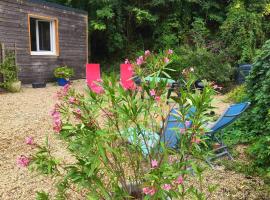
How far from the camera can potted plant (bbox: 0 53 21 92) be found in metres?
8.09

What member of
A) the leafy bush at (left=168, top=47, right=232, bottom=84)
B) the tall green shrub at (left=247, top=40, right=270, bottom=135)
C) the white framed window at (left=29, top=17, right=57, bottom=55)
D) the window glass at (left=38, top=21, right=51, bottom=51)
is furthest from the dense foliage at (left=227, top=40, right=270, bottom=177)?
the window glass at (left=38, top=21, right=51, bottom=51)

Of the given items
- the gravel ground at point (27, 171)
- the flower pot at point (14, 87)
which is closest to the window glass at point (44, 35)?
the flower pot at point (14, 87)

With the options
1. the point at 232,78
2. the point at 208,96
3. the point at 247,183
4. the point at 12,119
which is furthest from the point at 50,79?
the point at 208,96

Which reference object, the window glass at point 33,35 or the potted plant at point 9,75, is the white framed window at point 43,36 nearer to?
the window glass at point 33,35

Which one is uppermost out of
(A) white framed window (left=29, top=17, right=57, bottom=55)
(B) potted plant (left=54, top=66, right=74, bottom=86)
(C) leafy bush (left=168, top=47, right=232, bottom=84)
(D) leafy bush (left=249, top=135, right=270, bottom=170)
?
(A) white framed window (left=29, top=17, right=57, bottom=55)

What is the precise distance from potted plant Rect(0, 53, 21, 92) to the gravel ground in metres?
1.72

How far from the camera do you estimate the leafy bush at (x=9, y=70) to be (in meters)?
8.10

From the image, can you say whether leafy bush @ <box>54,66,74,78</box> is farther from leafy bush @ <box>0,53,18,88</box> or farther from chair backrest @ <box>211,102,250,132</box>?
chair backrest @ <box>211,102,250,132</box>

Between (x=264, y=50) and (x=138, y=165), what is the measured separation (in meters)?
3.08

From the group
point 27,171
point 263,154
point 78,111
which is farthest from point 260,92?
point 27,171

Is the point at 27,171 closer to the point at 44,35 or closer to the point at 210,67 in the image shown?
the point at 210,67

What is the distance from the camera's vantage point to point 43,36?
Result: 33.0 ft

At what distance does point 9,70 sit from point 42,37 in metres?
2.31

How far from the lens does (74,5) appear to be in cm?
1572
